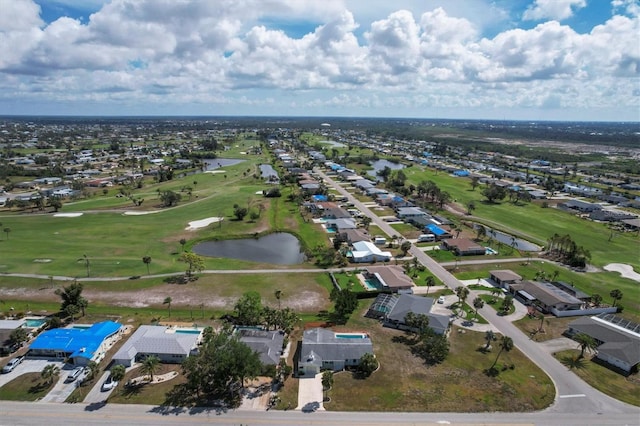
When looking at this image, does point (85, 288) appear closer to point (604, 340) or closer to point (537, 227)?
point (604, 340)

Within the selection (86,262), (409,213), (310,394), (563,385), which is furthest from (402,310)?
(86,262)

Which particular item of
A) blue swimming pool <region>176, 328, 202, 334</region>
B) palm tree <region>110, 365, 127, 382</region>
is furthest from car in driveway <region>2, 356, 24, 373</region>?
blue swimming pool <region>176, 328, 202, 334</region>

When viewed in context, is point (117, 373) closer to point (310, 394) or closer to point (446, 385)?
point (310, 394)

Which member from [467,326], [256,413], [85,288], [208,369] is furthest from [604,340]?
[85,288]

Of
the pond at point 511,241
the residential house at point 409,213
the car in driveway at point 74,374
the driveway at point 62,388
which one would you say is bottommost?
the driveway at point 62,388

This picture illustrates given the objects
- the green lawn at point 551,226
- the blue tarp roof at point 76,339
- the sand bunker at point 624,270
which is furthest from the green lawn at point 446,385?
the green lawn at point 551,226

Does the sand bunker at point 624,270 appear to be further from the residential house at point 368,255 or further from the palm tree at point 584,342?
the residential house at point 368,255
